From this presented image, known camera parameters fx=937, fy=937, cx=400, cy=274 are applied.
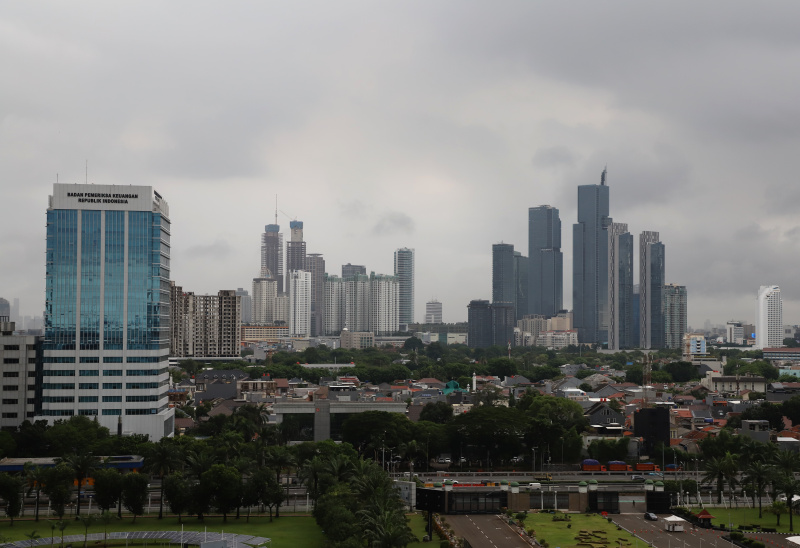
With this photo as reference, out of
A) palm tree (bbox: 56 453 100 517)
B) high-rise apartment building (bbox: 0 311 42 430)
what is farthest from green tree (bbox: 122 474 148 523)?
high-rise apartment building (bbox: 0 311 42 430)

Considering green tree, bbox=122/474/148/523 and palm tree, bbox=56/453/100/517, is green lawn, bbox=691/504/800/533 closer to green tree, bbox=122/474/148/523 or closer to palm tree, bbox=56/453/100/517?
green tree, bbox=122/474/148/523

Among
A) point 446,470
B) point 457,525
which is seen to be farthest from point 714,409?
point 457,525

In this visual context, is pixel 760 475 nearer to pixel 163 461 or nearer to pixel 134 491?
pixel 163 461

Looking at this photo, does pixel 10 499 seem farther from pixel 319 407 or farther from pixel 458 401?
pixel 458 401

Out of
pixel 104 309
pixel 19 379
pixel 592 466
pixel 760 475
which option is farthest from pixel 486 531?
pixel 19 379

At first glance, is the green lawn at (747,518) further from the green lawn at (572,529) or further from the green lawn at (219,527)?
the green lawn at (219,527)

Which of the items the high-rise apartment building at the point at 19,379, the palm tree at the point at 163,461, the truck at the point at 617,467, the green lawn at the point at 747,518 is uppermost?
the high-rise apartment building at the point at 19,379

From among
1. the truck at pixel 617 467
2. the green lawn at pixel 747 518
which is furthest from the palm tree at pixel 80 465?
the truck at pixel 617 467
